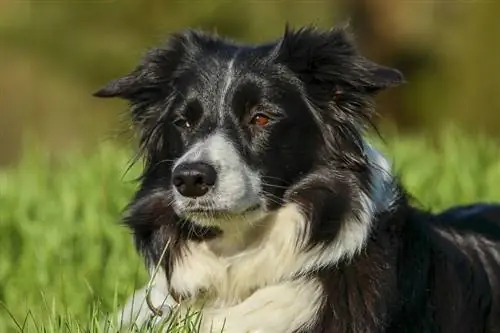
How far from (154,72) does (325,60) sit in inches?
32.0

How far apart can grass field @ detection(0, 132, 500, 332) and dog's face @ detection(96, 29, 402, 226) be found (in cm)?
65

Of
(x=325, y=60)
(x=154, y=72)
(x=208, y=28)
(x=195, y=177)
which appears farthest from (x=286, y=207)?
(x=208, y=28)

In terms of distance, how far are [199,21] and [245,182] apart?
1521 cm

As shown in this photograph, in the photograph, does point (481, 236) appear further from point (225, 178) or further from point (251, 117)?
point (225, 178)

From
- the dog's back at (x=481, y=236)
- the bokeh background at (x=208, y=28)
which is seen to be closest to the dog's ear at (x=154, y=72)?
the dog's back at (x=481, y=236)

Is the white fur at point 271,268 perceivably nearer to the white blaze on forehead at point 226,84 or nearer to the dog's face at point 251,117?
the dog's face at point 251,117

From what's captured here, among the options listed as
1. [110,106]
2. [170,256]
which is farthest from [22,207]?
[110,106]

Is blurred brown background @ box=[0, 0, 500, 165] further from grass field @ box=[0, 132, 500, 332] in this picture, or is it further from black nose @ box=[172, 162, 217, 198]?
black nose @ box=[172, 162, 217, 198]

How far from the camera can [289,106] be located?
195 inches

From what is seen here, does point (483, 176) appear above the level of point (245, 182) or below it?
below

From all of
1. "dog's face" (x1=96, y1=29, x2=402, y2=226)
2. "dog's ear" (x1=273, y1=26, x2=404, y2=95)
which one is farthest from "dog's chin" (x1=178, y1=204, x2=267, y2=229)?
"dog's ear" (x1=273, y1=26, x2=404, y2=95)

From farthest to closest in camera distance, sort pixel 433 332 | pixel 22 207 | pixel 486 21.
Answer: pixel 486 21 → pixel 22 207 → pixel 433 332

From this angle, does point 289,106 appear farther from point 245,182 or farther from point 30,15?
point 30,15

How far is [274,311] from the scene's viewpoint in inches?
193
